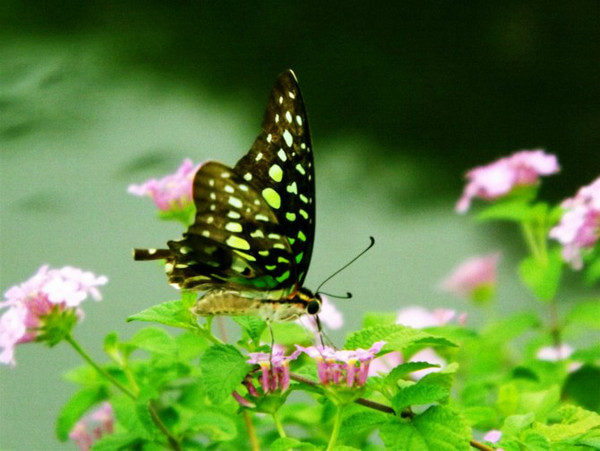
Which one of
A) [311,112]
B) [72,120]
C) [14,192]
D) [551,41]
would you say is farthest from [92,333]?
[551,41]

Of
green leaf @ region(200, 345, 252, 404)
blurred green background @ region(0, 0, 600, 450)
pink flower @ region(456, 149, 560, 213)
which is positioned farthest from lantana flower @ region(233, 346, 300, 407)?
blurred green background @ region(0, 0, 600, 450)

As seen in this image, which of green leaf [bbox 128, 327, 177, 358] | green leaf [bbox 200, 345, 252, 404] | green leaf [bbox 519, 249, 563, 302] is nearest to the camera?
green leaf [bbox 200, 345, 252, 404]

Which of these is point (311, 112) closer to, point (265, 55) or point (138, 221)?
point (265, 55)

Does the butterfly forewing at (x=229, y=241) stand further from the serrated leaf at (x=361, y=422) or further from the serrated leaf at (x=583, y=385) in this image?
the serrated leaf at (x=583, y=385)

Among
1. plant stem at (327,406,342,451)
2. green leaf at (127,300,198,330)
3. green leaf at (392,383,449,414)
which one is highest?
green leaf at (127,300,198,330)

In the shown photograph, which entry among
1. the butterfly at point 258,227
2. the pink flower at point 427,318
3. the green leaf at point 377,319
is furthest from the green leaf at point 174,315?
the pink flower at point 427,318

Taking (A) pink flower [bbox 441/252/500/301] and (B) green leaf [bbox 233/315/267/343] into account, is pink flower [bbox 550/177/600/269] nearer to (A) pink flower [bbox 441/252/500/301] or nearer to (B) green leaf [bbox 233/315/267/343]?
(B) green leaf [bbox 233/315/267/343]
